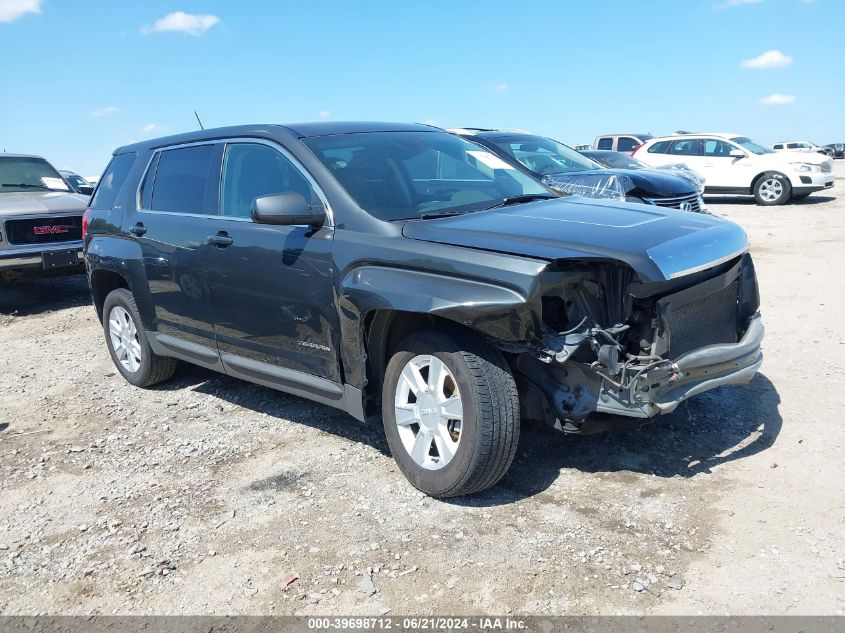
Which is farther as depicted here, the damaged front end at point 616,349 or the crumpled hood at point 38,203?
the crumpled hood at point 38,203

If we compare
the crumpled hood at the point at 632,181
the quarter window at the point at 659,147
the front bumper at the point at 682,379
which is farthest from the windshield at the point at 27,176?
the quarter window at the point at 659,147

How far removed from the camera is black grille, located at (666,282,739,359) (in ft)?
11.1

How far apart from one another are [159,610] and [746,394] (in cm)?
381

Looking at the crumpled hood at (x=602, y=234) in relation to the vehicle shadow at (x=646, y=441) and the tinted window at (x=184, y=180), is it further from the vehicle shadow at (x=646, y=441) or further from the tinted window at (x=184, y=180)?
the tinted window at (x=184, y=180)

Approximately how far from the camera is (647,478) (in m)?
3.77

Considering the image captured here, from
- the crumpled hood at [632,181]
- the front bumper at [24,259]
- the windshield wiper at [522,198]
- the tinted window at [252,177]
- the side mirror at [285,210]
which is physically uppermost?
the tinted window at [252,177]

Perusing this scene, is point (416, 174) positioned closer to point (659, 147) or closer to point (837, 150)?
point (659, 147)

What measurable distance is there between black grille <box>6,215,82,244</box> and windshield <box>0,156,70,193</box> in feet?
3.65

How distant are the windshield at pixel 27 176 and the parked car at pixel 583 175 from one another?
5.99 m

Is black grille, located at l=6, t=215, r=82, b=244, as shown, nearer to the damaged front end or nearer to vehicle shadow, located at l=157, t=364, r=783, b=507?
vehicle shadow, located at l=157, t=364, r=783, b=507

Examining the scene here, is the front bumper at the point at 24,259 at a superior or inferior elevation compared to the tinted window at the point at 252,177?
inferior

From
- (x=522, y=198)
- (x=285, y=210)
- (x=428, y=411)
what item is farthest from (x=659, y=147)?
(x=428, y=411)

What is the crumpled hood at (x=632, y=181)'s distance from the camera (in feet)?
27.2

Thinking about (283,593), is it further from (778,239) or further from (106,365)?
(778,239)
